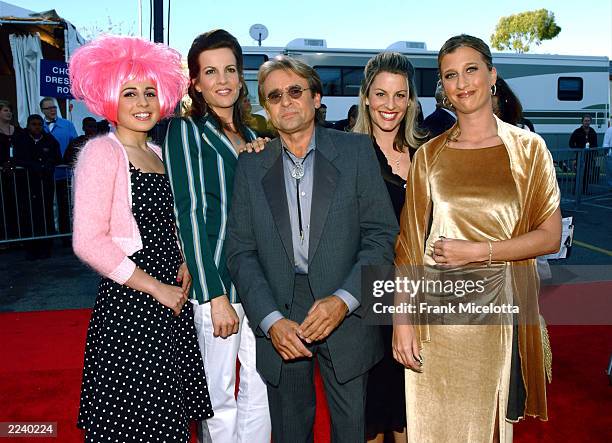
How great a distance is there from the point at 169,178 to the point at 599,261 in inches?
267

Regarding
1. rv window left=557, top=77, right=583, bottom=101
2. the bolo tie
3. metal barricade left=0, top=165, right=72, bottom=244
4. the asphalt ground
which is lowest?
the asphalt ground

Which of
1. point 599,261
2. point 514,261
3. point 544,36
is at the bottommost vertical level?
point 599,261

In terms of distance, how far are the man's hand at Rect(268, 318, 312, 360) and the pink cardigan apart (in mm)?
637

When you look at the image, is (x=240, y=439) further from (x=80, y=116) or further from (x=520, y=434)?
(x=80, y=116)

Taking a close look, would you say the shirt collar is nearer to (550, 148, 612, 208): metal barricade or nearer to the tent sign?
the tent sign

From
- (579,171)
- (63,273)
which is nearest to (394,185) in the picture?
(63,273)

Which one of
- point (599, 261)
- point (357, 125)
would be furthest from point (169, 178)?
point (599, 261)

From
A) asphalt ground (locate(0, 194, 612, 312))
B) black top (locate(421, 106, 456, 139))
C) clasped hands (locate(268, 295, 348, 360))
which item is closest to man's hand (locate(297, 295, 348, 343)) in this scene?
clasped hands (locate(268, 295, 348, 360))

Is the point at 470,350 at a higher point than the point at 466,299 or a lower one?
lower

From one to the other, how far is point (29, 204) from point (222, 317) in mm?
6986

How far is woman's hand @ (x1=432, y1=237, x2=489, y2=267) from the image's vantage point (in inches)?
82.4

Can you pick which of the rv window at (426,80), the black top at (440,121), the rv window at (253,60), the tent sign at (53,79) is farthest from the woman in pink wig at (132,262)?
the rv window at (426,80)

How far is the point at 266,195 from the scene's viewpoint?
91.0 inches

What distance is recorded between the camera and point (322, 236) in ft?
7.45
